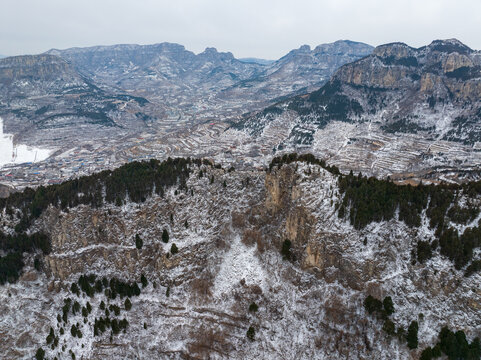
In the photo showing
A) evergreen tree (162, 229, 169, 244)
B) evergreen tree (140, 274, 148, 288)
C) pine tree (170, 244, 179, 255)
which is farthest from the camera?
evergreen tree (162, 229, 169, 244)

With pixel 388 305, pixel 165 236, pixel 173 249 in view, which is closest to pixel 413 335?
pixel 388 305

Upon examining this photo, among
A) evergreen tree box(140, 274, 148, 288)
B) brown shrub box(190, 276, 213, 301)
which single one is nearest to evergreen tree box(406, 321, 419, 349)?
brown shrub box(190, 276, 213, 301)

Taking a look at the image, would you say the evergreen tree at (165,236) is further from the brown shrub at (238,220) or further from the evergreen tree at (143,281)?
the brown shrub at (238,220)

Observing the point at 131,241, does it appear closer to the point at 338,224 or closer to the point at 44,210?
the point at 44,210

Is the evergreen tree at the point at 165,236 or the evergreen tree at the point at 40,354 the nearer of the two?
the evergreen tree at the point at 40,354

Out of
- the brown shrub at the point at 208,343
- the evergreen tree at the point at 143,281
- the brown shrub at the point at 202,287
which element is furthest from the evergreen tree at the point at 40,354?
the brown shrub at the point at 202,287

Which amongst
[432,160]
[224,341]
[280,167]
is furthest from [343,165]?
[224,341]

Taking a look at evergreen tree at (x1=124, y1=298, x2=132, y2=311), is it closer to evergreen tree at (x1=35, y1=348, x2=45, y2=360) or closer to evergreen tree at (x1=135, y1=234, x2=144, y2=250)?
evergreen tree at (x1=135, y1=234, x2=144, y2=250)
